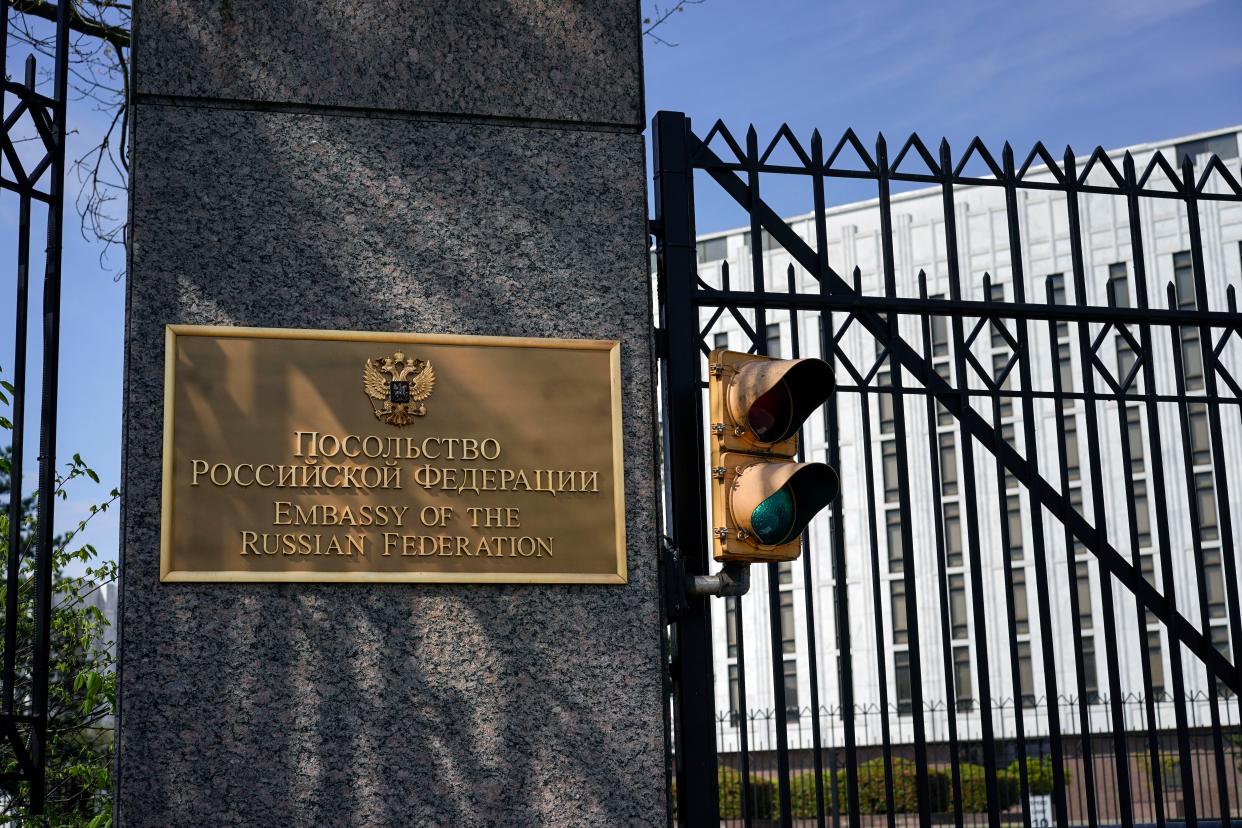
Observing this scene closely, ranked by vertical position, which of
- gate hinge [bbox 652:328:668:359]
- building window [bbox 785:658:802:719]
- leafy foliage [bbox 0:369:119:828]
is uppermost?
gate hinge [bbox 652:328:668:359]

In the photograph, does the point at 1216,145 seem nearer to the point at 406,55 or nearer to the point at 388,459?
the point at 406,55

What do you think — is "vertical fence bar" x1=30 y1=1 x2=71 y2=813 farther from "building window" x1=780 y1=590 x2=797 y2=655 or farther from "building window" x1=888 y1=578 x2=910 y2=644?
"building window" x1=888 y1=578 x2=910 y2=644

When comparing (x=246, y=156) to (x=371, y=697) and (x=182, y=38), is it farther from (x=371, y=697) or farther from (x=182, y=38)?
(x=371, y=697)

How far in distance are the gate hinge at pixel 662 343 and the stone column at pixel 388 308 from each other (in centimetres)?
29

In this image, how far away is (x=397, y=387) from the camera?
15.6 ft

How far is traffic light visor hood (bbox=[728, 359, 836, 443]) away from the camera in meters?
4.85

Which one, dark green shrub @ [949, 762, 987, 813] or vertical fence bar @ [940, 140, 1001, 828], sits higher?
vertical fence bar @ [940, 140, 1001, 828]

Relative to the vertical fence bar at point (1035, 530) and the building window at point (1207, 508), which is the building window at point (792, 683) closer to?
the building window at point (1207, 508)

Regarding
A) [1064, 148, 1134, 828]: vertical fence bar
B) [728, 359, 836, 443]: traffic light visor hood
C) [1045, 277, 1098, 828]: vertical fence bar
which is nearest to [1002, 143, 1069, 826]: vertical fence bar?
[1045, 277, 1098, 828]: vertical fence bar

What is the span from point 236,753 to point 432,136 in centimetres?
226

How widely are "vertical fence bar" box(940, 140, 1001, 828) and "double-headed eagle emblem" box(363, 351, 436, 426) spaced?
6.54ft

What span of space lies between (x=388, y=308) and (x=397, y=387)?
0.98ft

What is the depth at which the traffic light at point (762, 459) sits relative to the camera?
15.5ft

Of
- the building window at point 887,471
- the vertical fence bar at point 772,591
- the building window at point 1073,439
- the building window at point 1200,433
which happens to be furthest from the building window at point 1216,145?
the vertical fence bar at point 772,591
